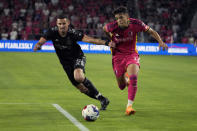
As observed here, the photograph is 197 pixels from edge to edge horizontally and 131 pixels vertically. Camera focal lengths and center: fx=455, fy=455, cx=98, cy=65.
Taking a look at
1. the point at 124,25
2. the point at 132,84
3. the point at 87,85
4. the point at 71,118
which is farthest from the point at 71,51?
the point at 71,118

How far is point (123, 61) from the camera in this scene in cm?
981

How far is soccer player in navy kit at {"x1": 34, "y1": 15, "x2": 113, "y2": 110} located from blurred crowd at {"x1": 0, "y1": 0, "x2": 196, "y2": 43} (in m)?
25.9

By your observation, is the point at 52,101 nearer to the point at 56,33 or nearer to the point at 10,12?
the point at 56,33

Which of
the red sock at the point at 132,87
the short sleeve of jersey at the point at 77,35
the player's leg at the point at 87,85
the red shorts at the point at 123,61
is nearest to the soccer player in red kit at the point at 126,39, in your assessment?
the red shorts at the point at 123,61

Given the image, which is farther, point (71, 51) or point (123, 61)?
point (123, 61)

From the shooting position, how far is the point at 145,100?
11.5m

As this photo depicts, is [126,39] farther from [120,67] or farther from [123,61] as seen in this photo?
[120,67]

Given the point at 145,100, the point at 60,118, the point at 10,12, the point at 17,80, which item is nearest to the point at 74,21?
the point at 10,12

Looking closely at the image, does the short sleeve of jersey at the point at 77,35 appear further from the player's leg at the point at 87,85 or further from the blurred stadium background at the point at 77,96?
the blurred stadium background at the point at 77,96

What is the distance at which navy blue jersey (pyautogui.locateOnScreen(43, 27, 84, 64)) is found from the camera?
9.45 metres

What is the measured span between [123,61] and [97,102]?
1574 millimetres

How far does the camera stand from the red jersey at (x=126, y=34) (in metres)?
9.62

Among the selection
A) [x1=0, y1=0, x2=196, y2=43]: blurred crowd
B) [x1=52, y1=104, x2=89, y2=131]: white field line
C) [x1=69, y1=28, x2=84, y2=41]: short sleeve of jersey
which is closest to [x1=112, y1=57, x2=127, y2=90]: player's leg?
[x1=69, y1=28, x2=84, y2=41]: short sleeve of jersey

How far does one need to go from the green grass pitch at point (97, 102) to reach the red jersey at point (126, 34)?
133 centimetres
